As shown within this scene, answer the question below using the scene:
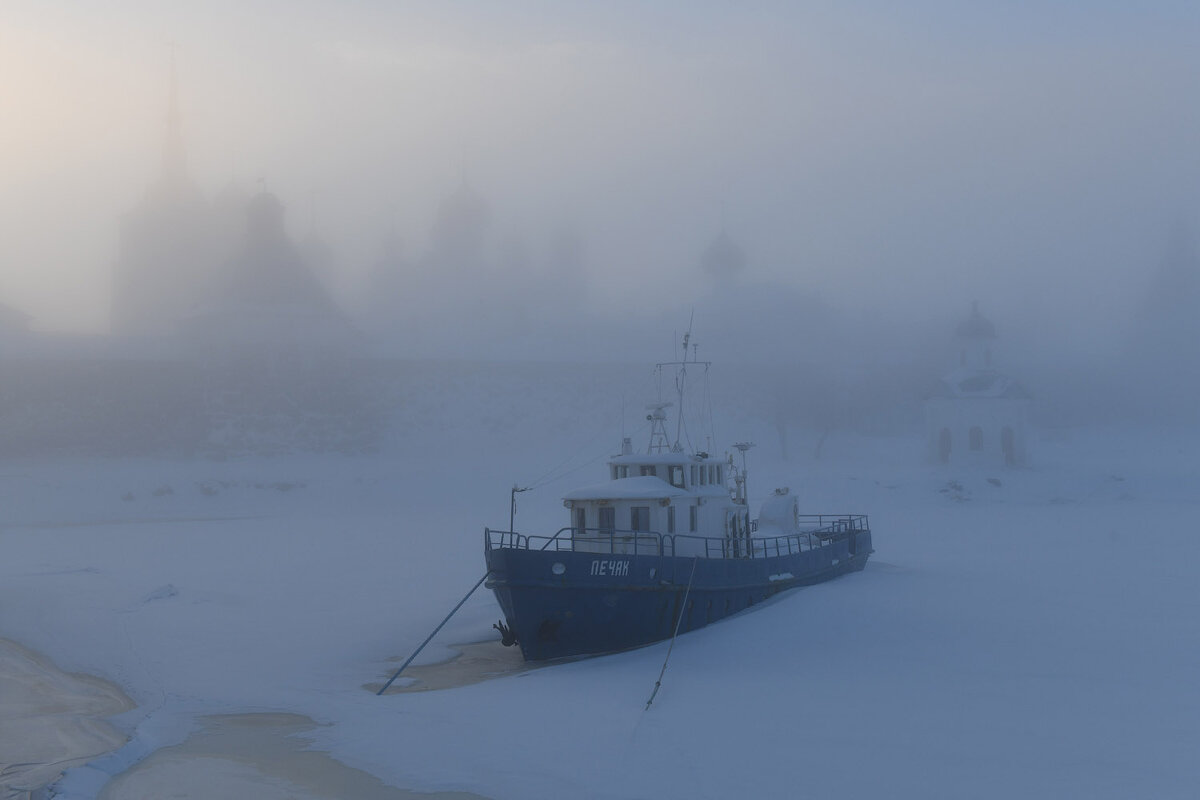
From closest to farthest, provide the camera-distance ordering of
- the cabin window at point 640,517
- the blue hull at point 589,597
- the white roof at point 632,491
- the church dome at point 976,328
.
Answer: the blue hull at point 589,597, the white roof at point 632,491, the cabin window at point 640,517, the church dome at point 976,328

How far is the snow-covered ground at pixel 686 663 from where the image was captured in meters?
14.6

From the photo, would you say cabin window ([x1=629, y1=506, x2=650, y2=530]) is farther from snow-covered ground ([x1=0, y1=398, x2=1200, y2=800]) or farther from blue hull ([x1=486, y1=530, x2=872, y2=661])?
snow-covered ground ([x1=0, y1=398, x2=1200, y2=800])

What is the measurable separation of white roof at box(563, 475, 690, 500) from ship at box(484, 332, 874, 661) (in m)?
0.03

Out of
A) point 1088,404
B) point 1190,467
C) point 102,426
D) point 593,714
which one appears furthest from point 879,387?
point 593,714

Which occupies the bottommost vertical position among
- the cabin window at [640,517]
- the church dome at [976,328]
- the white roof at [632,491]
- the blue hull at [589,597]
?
the blue hull at [589,597]

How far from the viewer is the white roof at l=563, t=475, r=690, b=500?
78.6ft

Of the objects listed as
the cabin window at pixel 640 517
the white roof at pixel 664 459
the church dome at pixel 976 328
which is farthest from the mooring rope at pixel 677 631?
the church dome at pixel 976 328

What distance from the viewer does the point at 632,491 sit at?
78.8 ft

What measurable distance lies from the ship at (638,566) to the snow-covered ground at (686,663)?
0.77 m

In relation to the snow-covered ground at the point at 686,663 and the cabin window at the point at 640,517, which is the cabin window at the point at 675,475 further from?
the snow-covered ground at the point at 686,663

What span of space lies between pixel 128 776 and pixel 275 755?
1.89 metres

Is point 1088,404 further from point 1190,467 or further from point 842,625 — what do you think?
point 842,625

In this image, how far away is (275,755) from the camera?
15.9 m

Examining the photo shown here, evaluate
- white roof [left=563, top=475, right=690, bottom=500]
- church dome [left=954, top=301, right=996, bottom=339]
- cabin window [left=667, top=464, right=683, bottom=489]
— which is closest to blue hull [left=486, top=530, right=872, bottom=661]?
white roof [left=563, top=475, right=690, bottom=500]
